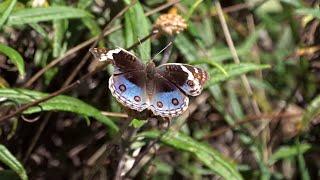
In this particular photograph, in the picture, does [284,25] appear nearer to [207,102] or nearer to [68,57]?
[207,102]

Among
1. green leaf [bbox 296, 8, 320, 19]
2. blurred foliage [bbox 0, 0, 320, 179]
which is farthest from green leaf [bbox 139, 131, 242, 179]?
green leaf [bbox 296, 8, 320, 19]

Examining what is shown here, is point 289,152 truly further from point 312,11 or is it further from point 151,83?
point 151,83

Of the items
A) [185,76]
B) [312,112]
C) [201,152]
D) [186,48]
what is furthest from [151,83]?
[312,112]

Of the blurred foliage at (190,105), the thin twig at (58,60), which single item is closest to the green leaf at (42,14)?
the blurred foliage at (190,105)

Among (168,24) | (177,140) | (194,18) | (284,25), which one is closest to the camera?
(168,24)

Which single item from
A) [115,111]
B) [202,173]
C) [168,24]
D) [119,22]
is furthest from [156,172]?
[168,24]

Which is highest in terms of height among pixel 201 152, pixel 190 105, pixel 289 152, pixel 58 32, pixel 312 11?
pixel 58 32

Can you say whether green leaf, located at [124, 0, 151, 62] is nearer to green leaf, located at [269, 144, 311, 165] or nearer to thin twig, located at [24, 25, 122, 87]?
thin twig, located at [24, 25, 122, 87]
